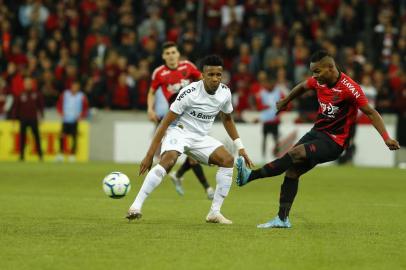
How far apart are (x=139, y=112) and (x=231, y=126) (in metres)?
13.8

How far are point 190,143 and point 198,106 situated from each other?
0.43 metres

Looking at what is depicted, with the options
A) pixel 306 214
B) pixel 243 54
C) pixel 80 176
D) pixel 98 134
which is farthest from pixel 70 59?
pixel 306 214

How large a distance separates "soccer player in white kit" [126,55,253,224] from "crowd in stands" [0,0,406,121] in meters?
11.9

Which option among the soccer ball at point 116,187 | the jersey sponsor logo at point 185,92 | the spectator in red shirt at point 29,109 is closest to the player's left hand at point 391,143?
the jersey sponsor logo at point 185,92

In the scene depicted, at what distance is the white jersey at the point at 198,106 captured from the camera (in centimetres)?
1022

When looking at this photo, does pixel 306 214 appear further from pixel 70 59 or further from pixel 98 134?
pixel 70 59

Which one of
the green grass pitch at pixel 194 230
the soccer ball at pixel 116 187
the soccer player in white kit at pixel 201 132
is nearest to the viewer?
the green grass pitch at pixel 194 230

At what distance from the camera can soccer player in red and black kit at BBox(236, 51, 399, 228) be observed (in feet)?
31.3

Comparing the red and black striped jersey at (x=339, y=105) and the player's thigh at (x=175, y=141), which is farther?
the player's thigh at (x=175, y=141)

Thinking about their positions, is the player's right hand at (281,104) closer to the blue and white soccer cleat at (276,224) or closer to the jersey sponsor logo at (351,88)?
the jersey sponsor logo at (351,88)

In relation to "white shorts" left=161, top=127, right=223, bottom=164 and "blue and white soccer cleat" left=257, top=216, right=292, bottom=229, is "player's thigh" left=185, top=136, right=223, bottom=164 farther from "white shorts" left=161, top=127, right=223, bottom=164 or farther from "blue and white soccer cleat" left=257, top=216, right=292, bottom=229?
"blue and white soccer cleat" left=257, top=216, right=292, bottom=229

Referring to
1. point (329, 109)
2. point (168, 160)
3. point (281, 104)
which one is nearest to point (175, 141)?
point (168, 160)

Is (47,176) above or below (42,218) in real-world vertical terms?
below

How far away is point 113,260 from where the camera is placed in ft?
23.9
